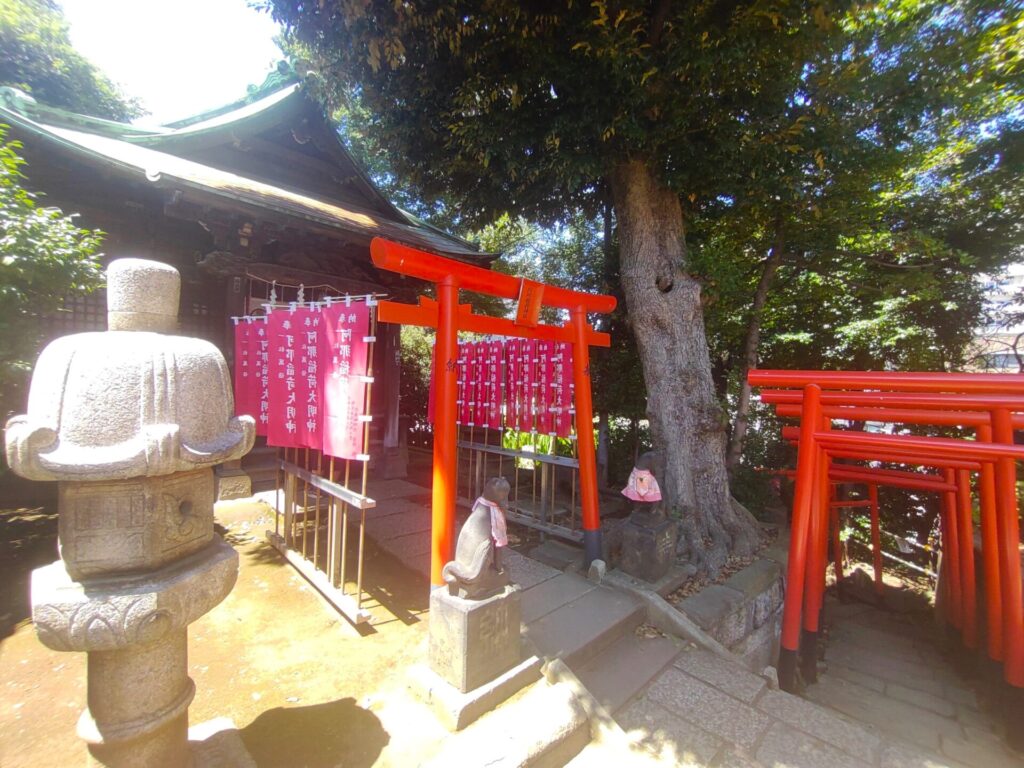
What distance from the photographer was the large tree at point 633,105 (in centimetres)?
532

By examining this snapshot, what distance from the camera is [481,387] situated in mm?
7168

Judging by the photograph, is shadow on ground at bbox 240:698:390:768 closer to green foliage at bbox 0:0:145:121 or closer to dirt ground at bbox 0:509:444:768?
dirt ground at bbox 0:509:444:768

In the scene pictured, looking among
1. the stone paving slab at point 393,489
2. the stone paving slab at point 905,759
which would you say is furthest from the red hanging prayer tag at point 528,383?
the stone paving slab at point 905,759

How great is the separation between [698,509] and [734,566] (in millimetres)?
Answer: 874

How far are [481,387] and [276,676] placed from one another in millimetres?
4565

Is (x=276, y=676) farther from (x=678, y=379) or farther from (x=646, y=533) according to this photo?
(x=678, y=379)

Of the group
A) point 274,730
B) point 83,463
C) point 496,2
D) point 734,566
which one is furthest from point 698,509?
point 496,2

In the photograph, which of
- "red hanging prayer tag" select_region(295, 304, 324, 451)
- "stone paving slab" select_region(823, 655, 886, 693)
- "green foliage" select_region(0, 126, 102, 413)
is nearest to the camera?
"green foliage" select_region(0, 126, 102, 413)

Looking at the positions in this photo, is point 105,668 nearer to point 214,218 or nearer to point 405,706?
point 405,706

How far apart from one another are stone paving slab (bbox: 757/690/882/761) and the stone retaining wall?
2.34 ft

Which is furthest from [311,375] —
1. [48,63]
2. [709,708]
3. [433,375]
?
[48,63]

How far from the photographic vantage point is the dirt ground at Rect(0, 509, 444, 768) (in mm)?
2814

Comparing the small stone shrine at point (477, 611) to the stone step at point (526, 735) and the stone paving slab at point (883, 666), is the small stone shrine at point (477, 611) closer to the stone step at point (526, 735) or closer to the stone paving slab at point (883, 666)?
the stone step at point (526, 735)

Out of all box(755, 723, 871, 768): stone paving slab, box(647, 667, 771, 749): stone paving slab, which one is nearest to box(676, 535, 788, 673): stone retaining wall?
box(647, 667, 771, 749): stone paving slab
